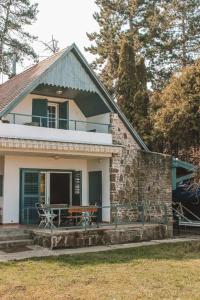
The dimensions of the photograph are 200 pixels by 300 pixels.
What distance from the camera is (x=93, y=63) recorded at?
130 ft

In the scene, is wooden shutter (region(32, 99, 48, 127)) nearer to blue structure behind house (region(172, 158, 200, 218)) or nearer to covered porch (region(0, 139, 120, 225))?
covered porch (region(0, 139, 120, 225))

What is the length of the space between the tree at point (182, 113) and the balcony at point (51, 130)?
4.37 m

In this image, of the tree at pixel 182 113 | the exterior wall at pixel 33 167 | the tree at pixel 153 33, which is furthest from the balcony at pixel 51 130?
the tree at pixel 153 33

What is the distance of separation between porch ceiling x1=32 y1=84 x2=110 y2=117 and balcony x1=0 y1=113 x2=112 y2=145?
0.68 meters

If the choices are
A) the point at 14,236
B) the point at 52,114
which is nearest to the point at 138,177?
the point at 52,114

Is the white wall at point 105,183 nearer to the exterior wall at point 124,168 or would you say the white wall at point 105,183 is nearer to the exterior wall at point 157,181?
the exterior wall at point 124,168

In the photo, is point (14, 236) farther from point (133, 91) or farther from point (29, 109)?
point (133, 91)

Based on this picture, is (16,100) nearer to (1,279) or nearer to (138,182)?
(138,182)

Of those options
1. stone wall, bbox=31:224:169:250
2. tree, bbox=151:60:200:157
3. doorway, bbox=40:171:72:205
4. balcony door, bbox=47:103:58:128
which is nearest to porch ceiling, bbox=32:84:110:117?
balcony door, bbox=47:103:58:128

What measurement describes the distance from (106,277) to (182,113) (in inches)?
544

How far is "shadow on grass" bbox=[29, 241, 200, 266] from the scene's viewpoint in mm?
11914

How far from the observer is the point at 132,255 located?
12984 mm

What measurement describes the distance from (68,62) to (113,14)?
2294 cm

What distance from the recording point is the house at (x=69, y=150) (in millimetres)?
17688
